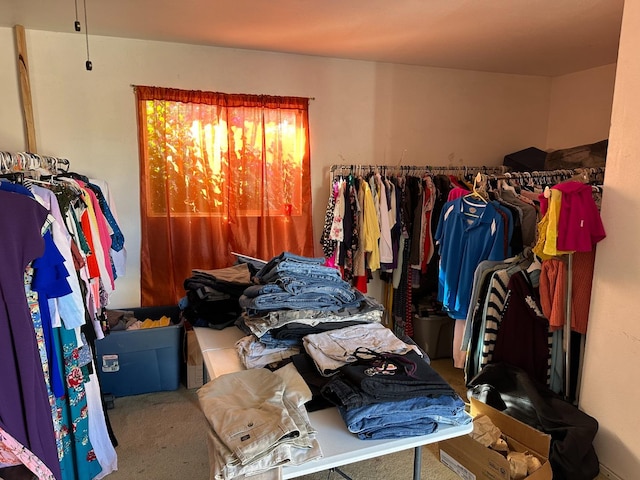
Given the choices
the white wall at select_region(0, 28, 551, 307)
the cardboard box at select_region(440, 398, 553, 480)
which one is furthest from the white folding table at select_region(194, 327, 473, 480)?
the white wall at select_region(0, 28, 551, 307)

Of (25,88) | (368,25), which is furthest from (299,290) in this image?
(25,88)

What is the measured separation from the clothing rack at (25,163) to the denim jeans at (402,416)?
185 cm

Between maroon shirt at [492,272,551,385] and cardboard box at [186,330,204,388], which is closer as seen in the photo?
maroon shirt at [492,272,551,385]

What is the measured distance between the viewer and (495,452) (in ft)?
5.82

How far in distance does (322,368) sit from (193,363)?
195 centimetres

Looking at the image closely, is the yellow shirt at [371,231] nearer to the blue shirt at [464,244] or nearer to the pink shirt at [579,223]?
the blue shirt at [464,244]

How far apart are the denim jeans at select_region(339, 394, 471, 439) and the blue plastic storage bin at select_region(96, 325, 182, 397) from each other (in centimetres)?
206

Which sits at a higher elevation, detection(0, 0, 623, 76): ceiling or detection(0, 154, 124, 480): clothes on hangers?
detection(0, 0, 623, 76): ceiling

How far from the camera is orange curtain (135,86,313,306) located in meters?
3.23

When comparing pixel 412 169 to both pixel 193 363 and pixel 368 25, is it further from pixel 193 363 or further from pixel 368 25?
pixel 193 363

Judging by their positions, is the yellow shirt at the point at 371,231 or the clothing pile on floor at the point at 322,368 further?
the yellow shirt at the point at 371,231

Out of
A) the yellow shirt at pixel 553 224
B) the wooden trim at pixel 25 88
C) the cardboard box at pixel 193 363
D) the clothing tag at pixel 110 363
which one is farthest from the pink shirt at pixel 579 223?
the wooden trim at pixel 25 88

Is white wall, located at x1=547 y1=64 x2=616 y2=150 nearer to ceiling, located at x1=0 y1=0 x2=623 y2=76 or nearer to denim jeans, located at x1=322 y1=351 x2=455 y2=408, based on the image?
ceiling, located at x1=0 y1=0 x2=623 y2=76

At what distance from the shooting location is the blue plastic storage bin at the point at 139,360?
2852mm
